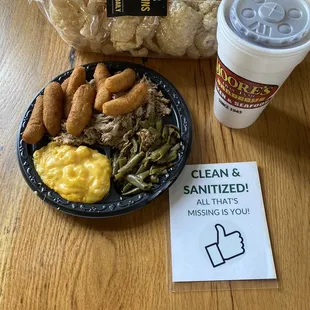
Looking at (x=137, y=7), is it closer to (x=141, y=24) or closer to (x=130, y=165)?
(x=141, y=24)

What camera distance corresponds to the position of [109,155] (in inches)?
32.2

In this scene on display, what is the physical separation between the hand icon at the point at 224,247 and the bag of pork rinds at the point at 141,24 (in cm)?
43

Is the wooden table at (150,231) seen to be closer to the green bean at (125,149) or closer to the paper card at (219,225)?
the paper card at (219,225)

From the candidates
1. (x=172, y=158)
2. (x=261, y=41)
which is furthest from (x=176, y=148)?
(x=261, y=41)

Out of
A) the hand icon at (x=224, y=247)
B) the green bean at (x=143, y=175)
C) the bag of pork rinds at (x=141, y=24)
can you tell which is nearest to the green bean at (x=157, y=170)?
the green bean at (x=143, y=175)

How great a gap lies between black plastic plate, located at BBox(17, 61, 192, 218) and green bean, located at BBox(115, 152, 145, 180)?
0.08 ft

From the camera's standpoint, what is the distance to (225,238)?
733mm

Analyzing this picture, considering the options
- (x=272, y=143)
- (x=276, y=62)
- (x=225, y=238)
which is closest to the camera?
(x=276, y=62)

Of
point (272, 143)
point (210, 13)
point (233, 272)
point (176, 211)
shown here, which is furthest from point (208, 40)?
point (233, 272)

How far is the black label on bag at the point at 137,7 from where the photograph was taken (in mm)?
834

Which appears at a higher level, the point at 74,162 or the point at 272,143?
the point at 74,162

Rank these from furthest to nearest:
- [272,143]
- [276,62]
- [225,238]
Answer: [272,143] → [225,238] → [276,62]

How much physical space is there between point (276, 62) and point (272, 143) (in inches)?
10.0

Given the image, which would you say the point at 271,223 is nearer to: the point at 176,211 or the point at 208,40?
the point at 176,211
